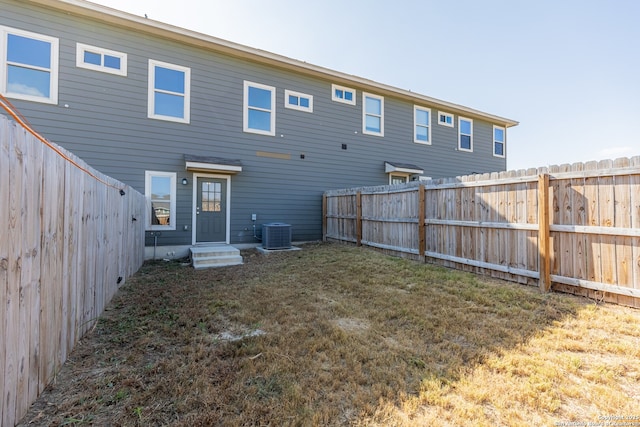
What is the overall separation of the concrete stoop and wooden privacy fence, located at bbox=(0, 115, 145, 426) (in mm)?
3510

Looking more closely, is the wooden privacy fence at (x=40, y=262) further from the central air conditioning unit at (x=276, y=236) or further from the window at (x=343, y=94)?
the window at (x=343, y=94)

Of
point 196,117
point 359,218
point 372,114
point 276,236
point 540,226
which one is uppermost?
point 372,114

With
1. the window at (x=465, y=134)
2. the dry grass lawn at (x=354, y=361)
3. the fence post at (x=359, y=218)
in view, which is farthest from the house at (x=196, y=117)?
the dry grass lawn at (x=354, y=361)

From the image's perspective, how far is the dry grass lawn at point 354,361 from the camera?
182 centimetres

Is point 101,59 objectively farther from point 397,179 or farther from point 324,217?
point 397,179

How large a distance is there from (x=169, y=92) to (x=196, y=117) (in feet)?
2.93

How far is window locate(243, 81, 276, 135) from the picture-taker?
891 centimetres

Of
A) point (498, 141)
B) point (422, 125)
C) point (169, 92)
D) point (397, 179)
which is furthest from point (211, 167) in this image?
point (498, 141)

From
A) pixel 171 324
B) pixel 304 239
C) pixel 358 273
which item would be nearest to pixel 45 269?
pixel 171 324

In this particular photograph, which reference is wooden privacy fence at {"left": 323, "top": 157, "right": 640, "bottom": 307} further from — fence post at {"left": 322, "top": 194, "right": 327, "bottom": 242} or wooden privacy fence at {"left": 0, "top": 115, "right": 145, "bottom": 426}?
wooden privacy fence at {"left": 0, "top": 115, "right": 145, "bottom": 426}

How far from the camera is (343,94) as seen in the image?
10508 mm

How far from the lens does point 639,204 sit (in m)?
3.39

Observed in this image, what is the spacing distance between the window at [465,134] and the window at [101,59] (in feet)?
42.1

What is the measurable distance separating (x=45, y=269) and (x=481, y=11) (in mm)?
11058
